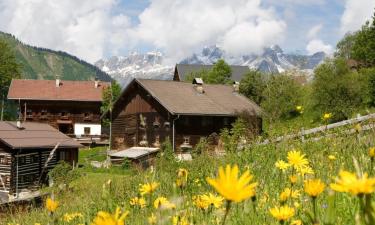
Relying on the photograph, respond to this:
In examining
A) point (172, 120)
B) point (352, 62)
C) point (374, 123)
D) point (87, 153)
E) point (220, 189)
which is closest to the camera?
point (220, 189)

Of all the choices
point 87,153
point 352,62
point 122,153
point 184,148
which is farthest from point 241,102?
point 352,62

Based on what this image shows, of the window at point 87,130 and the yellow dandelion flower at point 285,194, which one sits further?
the window at point 87,130

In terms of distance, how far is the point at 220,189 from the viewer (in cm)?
122

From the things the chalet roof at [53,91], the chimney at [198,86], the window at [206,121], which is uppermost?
the chalet roof at [53,91]

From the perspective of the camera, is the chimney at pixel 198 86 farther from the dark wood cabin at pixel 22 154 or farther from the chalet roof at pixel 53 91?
the chalet roof at pixel 53 91

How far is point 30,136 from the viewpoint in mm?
36969

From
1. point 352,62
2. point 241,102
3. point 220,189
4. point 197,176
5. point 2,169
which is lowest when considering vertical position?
point 2,169

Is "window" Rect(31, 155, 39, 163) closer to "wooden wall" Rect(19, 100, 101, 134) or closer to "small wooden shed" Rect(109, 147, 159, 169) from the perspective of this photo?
"small wooden shed" Rect(109, 147, 159, 169)

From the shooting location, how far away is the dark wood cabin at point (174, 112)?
3981cm

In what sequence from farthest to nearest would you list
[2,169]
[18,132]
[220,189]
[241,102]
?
[241,102]
[18,132]
[2,169]
[220,189]

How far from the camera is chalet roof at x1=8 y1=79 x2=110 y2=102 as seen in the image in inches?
2511

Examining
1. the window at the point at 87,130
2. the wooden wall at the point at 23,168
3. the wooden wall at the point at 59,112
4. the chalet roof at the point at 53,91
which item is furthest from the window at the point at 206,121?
the window at the point at 87,130

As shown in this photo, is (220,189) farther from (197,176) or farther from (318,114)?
(318,114)

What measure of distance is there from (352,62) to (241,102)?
3360 cm
